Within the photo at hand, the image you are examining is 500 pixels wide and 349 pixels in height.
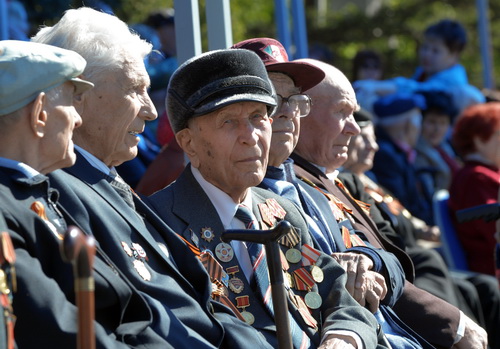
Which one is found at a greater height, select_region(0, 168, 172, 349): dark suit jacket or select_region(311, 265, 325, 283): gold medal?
select_region(0, 168, 172, 349): dark suit jacket

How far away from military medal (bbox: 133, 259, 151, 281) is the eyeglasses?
4.39 feet

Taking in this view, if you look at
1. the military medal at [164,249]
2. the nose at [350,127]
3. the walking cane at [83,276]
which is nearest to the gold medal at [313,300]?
the military medal at [164,249]

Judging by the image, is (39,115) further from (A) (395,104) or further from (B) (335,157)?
(A) (395,104)

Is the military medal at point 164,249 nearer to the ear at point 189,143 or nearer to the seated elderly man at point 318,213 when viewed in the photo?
the ear at point 189,143

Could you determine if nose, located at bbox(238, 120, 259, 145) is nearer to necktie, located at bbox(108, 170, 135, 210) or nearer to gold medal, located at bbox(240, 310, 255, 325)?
necktie, located at bbox(108, 170, 135, 210)

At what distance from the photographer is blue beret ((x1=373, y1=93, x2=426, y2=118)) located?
8.15 meters

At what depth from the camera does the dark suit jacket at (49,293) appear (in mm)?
2420

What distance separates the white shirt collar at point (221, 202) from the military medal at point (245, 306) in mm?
289

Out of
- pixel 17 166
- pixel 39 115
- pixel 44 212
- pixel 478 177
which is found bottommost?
pixel 478 177

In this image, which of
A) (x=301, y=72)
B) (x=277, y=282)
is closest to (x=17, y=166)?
(x=277, y=282)

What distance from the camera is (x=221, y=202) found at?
3453mm

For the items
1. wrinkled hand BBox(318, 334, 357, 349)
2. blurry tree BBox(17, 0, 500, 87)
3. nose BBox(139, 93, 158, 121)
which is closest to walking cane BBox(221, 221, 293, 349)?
wrinkled hand BBox(318, 334, 357, 349)

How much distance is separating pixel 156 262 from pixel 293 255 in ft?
2.18

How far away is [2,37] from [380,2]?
482 inches
